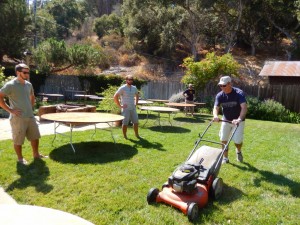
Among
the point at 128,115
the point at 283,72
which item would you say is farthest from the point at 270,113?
the point at 128,115

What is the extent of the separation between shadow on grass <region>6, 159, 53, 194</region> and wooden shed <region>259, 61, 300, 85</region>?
16.7 m

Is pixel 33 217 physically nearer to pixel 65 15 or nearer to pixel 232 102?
pixel 232 102

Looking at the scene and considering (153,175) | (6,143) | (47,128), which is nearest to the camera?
(153,175)

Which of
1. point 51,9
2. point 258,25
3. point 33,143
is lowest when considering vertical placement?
point 33,143

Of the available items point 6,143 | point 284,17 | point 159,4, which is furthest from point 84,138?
point 284,17

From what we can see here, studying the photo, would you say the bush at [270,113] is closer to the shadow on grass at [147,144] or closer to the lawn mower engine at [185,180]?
the shadow on grass at [147,144]

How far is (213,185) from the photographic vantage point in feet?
13.3

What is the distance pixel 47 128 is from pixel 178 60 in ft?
80.2

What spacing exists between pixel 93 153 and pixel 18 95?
1929mm

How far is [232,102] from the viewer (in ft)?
18.0

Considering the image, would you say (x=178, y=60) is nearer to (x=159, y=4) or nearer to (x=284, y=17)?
(x=159, y=4)

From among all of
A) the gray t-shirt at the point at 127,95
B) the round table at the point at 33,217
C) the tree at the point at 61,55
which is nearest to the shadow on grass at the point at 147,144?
the gray t-shirt at the point at 127,95

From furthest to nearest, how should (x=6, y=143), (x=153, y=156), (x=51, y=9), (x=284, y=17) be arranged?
(x=51, y=9), (x=284, y=17), (x=6, y=143), (x=153, y=156)

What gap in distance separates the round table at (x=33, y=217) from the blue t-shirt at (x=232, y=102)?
420cm
